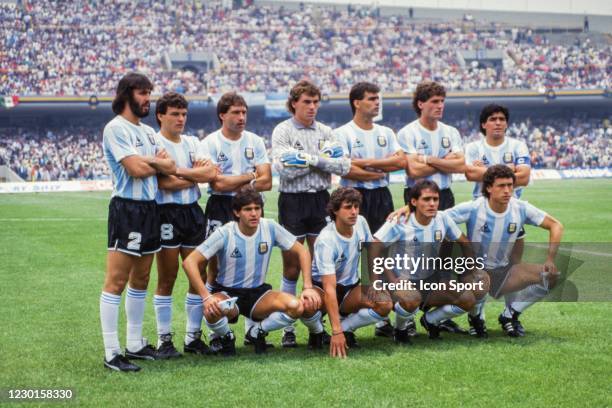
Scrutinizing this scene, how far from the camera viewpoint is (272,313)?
652 cm

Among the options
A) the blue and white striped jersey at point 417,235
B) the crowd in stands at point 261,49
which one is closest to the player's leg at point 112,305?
the blue and white striped jersey at point 417,235

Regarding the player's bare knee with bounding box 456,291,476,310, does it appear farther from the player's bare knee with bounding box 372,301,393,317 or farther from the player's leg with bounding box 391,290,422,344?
the player's bare knee with bounding box 372,301,393,317

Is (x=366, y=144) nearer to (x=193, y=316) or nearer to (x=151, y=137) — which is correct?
(x=151, y=137)

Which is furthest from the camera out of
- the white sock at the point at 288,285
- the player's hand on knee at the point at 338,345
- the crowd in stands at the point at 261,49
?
the crowd in stands at the point at 261,49

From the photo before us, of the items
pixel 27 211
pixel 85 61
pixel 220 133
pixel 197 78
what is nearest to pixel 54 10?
pixel 85 61

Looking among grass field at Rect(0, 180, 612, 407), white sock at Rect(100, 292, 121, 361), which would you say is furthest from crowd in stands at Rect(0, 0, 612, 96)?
white sock at Rect(100, 292, 121, 361)

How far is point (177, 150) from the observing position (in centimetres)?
685

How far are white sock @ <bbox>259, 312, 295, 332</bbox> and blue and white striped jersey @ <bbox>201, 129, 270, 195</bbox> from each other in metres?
1.25

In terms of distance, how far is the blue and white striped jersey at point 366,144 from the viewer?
753 cm

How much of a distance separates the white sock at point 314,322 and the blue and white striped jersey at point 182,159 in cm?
136

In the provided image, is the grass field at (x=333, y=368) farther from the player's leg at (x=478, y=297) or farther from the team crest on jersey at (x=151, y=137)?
the team crest on jersey at (x=151, y=137)

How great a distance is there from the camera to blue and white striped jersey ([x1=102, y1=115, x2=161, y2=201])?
6066 mm

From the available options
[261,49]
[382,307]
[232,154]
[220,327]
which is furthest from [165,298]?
[261,49]

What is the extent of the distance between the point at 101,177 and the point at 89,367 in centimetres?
3577
